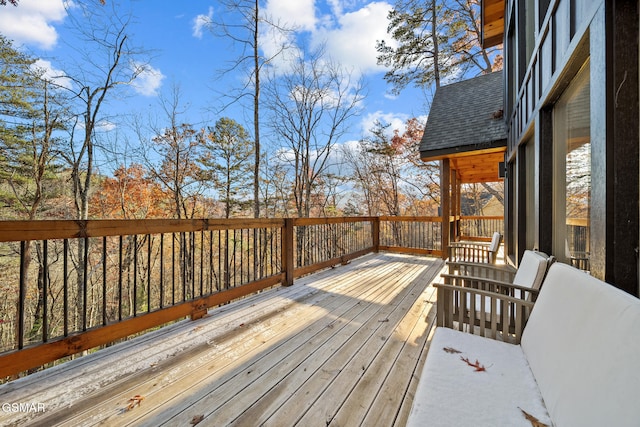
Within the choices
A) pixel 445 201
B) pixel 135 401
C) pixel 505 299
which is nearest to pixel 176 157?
pixel 445 201

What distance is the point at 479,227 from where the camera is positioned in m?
8.99

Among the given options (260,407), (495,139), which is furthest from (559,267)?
(495,139)

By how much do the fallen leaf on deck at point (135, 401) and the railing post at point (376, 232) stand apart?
5765 mm

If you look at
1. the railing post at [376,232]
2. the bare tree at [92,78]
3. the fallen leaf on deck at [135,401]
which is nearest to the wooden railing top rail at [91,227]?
the fallen leaf on deck at [135,401]

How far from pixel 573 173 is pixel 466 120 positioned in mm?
4953

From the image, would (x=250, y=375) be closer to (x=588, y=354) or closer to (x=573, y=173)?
(x=588, y=354)

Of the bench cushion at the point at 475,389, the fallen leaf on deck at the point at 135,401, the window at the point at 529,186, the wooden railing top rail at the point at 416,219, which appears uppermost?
the window at the point at 529,186

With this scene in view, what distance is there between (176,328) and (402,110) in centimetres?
1228

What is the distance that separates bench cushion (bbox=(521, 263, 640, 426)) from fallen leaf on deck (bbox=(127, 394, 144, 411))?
208 centimetres

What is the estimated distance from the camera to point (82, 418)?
1405 mm

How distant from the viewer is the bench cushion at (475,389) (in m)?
0.99

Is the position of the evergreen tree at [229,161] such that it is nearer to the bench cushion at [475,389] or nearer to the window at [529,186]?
the window at [529,186]

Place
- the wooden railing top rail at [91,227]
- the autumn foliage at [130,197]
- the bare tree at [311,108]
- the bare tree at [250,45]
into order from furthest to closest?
the autumn foliage at [130,197] → the bare tree at [311,108] → the bare tree at [250,45] → the wooden railing top rail at [91,227]

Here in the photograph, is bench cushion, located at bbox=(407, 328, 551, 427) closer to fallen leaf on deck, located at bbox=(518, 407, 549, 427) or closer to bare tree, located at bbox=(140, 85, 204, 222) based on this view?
fallen leaf on deck, located at bbox=(518, 407, 549, 427)
